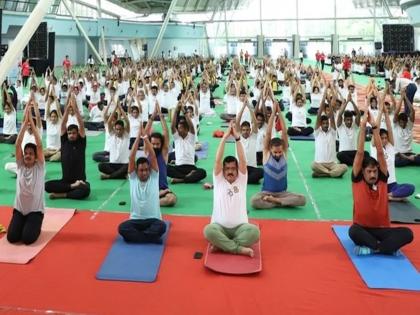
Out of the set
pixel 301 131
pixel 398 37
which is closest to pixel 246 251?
pixel 301 131

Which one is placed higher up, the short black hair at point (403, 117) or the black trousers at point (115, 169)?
the short black hair at point (403, 117)

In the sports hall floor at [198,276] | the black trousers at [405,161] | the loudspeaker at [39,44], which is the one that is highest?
the loudspeaker at [39,44]

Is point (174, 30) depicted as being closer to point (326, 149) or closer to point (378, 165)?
point (326, 149)

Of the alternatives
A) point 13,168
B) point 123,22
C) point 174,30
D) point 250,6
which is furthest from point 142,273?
point 250,6

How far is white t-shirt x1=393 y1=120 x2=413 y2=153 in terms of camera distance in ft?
27.3

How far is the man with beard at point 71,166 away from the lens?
672 cm

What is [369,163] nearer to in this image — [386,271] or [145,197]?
[386,271]

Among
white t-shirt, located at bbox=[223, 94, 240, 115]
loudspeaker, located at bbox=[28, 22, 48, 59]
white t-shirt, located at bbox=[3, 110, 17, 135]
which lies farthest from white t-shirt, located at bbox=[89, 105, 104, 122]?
loudspeaker, located at bbox=[28, 22, 48, 59]

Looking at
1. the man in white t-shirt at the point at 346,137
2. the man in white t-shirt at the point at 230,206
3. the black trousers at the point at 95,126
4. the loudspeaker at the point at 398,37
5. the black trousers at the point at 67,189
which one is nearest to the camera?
the man in white t-shirt at the point at 230,206

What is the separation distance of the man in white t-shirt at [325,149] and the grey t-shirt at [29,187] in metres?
Answer: 4.37

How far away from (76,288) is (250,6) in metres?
42.5

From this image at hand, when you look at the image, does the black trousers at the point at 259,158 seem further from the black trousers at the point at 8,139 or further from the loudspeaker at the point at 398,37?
the loudspeaker at the point at 398,37

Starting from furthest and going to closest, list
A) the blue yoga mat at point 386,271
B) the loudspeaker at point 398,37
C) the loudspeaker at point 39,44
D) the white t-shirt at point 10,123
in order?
the loudspeaker at point 398,37
the loudspeaker at point 39,44
the white t-shirt at point 10,123
the blue yoga mat at point 386,271

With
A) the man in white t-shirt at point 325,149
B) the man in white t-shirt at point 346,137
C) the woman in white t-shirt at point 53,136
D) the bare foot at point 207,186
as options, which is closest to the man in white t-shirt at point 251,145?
the bare foot at point 207,186
